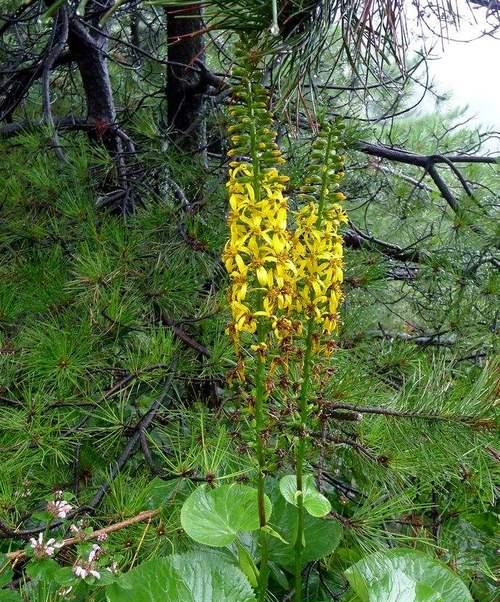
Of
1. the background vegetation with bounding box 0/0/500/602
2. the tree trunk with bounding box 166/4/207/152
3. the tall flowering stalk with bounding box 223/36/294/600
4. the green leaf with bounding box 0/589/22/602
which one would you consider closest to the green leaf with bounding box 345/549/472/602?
the background vegetation with bounding box 0/0/500/602

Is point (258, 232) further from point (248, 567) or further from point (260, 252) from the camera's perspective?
point (248, 567)

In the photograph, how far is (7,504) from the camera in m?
0.95

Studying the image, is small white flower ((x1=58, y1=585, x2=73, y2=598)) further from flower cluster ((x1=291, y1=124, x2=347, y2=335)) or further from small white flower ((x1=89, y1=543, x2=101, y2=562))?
flower cluster ((x1=291, y1=124, x2=347, y2=335))

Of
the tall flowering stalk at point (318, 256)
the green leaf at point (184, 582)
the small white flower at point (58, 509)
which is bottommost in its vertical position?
the green leaf at point (184, 582)

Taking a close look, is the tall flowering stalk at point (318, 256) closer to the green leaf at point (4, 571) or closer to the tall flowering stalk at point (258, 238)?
the tall flowering stalk at point (258, 238)

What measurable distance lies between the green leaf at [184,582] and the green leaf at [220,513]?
0.05m

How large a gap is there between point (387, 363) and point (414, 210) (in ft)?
2.80

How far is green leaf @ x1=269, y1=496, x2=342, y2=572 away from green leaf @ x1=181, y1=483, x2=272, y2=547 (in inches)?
6.8

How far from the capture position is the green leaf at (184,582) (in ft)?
2.69

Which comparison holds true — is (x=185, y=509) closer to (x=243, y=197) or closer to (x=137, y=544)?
(x=137, y=544)

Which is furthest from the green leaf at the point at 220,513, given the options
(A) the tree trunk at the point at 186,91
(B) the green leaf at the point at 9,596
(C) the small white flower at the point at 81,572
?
(A) the tree trunk at the point at 186,91

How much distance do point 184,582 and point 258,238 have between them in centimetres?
49

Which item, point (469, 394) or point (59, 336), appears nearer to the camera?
point (469, 394)

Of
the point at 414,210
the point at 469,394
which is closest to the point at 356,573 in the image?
the point at 469,394
